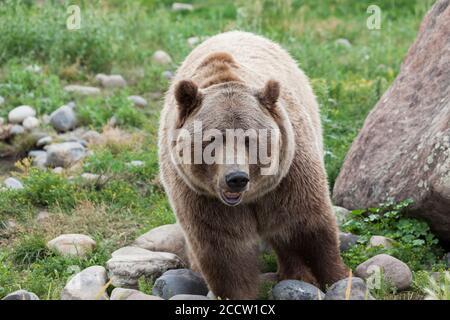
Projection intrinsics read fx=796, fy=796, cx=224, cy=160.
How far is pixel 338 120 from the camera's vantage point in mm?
8398

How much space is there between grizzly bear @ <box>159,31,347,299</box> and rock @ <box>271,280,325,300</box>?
175mm

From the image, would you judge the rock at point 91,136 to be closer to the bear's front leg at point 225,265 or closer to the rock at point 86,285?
the rock at point 86,285

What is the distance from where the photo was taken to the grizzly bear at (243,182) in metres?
4.65

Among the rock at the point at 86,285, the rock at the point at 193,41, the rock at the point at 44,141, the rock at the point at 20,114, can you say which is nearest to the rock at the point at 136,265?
the rock at the point at 86,285

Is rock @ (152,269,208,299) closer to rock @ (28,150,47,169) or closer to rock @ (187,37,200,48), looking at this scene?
rock @ (28,150,47,169)

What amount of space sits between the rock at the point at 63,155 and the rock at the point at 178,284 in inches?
106

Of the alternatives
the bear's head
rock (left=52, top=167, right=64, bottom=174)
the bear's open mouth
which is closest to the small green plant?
the bear's head

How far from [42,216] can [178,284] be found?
199 cm

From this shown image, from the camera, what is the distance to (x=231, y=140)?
457 centimetres

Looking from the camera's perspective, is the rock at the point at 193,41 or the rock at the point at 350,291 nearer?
the rock at the point at 350,291

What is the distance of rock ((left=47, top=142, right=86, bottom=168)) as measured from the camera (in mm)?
7855

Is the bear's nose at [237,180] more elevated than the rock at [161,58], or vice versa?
the bear's nose at [237,180]

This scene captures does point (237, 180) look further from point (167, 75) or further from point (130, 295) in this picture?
point (167, 75)
